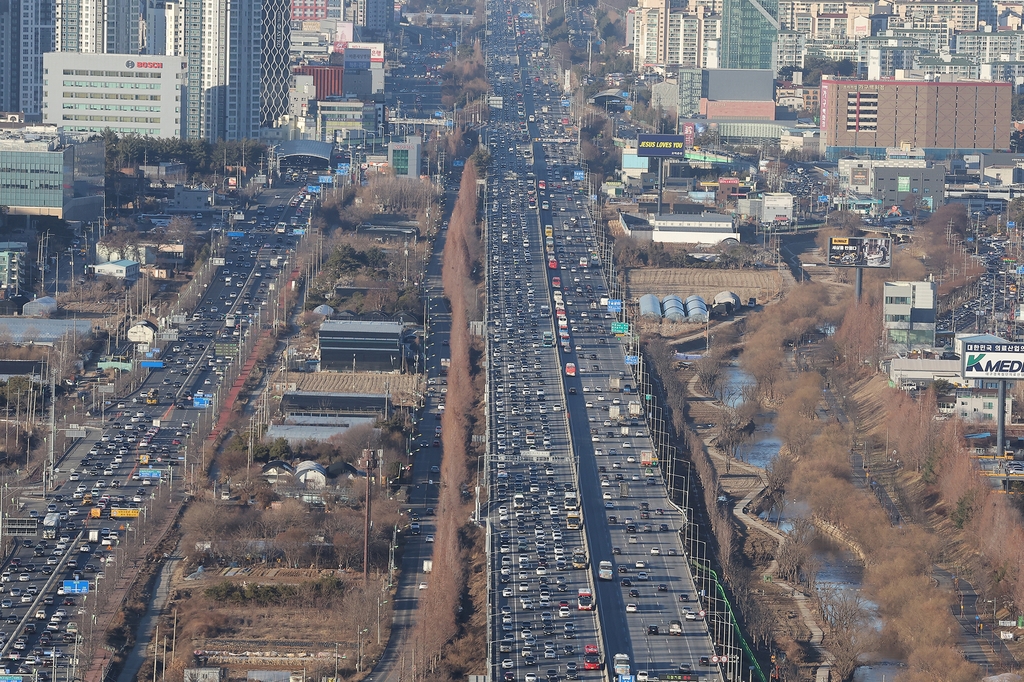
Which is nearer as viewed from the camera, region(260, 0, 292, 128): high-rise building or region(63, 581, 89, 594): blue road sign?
region(63, 581, 89, 594): blue road sign

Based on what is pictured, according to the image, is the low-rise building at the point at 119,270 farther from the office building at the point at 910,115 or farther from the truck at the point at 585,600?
the office building at the point at 910,115

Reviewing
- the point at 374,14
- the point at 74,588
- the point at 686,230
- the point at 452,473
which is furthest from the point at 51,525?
the point at 374,14

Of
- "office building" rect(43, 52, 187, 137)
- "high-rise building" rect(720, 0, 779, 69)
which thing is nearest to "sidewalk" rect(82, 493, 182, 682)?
"office building" rect(43, 52, 187, 137)

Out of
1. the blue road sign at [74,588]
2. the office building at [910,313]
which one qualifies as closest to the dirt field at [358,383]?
the office building at [910,313]

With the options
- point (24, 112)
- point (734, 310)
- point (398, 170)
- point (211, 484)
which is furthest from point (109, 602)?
point (24, 112)

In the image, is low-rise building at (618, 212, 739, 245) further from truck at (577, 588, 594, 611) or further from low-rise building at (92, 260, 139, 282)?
truck at (577, 588, 594, 611)

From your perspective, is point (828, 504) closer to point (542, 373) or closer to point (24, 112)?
point (542, 373)
